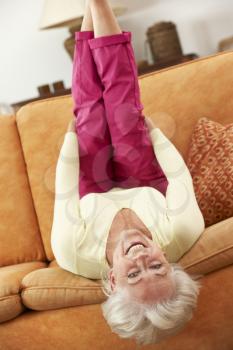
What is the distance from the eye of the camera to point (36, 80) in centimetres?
469

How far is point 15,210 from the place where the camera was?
8.32ft

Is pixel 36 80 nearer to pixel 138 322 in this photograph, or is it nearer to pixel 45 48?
pixel 45 48

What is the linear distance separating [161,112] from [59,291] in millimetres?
948

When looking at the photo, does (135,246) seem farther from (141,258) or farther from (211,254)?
(211,254)

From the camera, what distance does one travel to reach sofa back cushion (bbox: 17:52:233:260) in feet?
8.13

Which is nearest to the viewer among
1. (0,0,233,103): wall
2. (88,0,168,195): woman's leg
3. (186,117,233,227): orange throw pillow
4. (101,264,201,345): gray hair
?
(101,264,201,345): gray hair

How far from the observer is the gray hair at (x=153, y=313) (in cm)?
167

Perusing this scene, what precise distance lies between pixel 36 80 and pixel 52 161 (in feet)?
7.39

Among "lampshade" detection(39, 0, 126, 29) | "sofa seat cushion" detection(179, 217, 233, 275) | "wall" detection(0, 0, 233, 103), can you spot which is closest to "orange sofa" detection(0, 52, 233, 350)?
"sofa seat cushion" detection(179, 217, 233, 275)

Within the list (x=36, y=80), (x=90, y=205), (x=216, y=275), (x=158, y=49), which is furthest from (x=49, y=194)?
(x=36, y=80)

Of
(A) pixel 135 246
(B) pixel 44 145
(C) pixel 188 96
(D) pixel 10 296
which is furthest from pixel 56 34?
(A) pixel 135 246

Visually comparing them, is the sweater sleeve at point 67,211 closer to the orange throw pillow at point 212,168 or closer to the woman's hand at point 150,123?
the woman's hand at point 150,123

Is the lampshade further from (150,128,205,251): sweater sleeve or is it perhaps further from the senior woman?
(150,128,205,251): sweater sleeve

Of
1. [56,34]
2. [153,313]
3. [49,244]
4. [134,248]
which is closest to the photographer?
[153,313]
